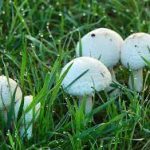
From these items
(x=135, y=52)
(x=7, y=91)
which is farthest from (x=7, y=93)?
(x=135, y=52)

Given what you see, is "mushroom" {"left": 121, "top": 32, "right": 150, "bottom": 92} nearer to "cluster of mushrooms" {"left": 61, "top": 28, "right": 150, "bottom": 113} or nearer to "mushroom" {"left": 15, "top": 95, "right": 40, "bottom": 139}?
"cluster of mushrooms" {"left": 61, "top": 28, "right": 150, "bottom": 113}

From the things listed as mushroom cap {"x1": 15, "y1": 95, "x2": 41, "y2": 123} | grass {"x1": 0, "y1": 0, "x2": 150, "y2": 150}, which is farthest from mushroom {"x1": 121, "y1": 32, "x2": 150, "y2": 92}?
mushroom cap {"x1": 15, "y1": 95, "x2": 41, "y2": 123}

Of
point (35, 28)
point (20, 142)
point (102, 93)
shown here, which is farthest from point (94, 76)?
point (35, 28)

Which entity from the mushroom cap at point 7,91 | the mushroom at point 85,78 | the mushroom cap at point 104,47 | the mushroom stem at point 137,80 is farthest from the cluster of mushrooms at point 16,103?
the mushroom stem at point 137,80

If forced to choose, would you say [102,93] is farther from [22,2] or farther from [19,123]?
[22,2]

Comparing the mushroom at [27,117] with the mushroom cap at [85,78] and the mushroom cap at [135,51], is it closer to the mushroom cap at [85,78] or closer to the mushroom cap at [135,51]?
the mushroom cap at [85,78]

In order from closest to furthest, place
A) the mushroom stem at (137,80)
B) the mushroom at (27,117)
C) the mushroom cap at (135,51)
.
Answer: the mushroom at (27,117) → the mushroom cap at (135,51) → the mushroom stem at (137,80)

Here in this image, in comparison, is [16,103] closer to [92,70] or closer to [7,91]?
[7,91]
